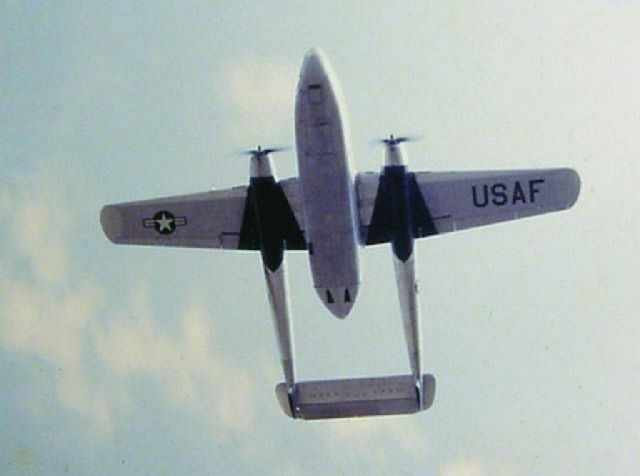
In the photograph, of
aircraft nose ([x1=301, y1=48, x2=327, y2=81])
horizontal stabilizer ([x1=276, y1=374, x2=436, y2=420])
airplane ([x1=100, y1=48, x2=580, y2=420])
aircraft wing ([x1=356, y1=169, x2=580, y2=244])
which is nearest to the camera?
aircraft nose ([x1=301, y1=48, x2=327, y2=81])

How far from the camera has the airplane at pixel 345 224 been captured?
1483 inches

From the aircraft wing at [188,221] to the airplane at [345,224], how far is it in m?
0.04

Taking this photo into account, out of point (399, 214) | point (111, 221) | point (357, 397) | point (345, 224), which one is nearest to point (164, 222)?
point (111, 221)

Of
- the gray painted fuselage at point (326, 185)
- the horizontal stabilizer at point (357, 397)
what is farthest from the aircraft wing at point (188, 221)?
the horizontal stabilizer at point (357, 397)

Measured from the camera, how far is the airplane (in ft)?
124

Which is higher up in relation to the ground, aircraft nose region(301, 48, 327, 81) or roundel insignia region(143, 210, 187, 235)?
aircraft nose region(301, 48, 327, 81)

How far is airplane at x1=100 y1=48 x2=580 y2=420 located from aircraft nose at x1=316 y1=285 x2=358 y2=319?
38mm

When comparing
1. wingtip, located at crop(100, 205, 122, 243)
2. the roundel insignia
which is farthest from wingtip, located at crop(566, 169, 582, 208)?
wingtip, located at crop(100, 205, 122, 243)

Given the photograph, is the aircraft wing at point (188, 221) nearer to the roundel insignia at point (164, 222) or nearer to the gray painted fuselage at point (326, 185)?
the roundel insignia at point (164, 222)

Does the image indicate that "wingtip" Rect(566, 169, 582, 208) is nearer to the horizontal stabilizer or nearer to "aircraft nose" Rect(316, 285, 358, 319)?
"aircraft nose" Rect(316, 285, 358, 319)

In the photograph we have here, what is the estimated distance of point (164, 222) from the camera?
41.8 m

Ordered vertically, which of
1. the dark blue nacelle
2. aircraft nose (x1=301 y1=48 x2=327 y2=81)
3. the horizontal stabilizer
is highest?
aircraft nose (x1=301 y1=48 x2=327 y2=81)

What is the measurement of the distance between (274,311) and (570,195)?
12.3 meters

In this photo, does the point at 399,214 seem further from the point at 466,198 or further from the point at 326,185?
the point at 326,185
